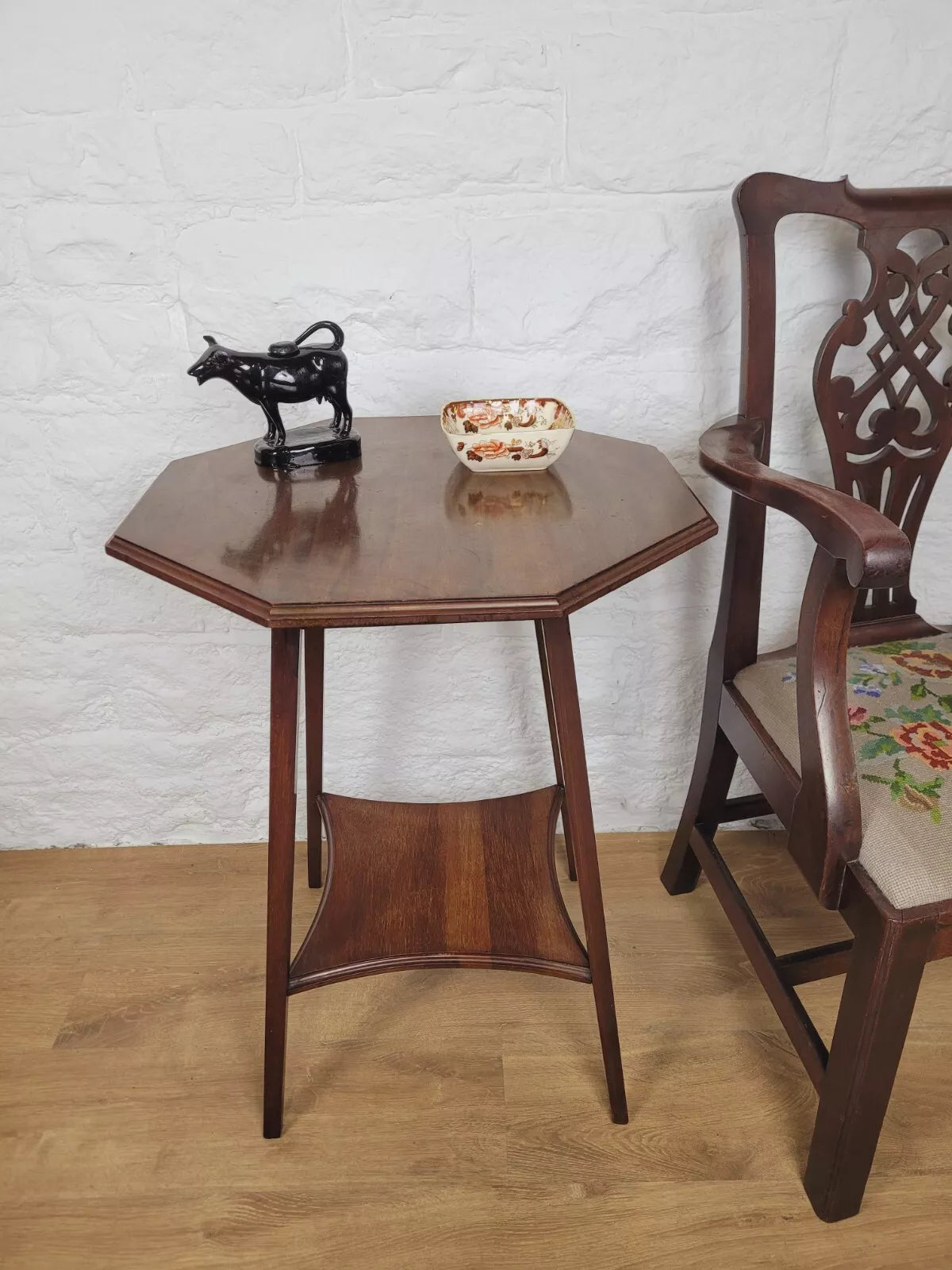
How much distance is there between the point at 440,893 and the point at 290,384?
2.40ft

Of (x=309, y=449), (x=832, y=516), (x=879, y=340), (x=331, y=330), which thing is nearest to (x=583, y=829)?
(x=832, y=516)

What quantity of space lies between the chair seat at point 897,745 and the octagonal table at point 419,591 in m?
0.31

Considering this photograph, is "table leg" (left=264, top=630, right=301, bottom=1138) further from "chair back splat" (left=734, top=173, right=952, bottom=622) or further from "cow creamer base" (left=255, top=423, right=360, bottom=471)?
"chair back splat" (left=734, top=173, right=952, bottom=622)

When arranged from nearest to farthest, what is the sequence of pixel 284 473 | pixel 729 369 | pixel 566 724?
pixel 566 724, pixel 284 473, pixel 729 369

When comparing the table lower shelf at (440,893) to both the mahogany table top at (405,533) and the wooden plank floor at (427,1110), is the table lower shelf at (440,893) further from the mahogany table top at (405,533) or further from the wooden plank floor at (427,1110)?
the mahogany table top at (405,533)

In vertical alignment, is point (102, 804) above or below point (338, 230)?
below

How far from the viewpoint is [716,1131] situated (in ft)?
4.18

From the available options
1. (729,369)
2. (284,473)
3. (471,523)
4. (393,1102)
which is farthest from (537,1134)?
(729,369)

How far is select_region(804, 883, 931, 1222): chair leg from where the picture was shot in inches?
40.0

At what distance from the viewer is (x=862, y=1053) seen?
1.06 metres

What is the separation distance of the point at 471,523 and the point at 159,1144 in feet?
3.04

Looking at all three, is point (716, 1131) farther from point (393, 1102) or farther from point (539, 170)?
point (539, 170)

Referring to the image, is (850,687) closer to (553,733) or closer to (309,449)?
(553,733)

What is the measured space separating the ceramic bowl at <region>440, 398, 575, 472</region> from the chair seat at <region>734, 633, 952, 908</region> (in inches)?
17.6
